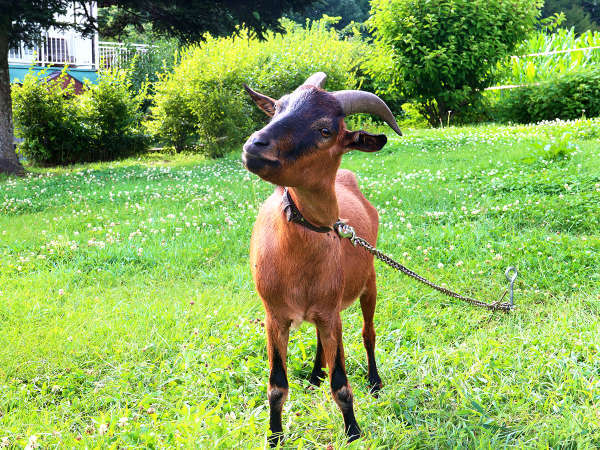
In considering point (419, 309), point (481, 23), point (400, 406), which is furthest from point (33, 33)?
point (481, 23)

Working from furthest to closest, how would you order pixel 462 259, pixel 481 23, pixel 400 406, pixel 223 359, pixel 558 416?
1. pixel 481 23
2. pixel 462 259
3. pixel 223 359
4. pixel 400 406
5. pixel 558 416

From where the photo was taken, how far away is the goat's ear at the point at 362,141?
2244mm

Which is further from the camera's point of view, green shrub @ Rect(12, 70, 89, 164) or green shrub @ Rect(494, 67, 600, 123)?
green shrub @ Rect(494, 67, 600, 123)

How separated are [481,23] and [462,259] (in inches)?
552

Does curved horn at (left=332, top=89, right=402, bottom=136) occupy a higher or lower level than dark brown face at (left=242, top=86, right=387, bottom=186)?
higher

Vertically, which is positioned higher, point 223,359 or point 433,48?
point 433,48

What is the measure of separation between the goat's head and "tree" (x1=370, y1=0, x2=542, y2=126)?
15.6 m

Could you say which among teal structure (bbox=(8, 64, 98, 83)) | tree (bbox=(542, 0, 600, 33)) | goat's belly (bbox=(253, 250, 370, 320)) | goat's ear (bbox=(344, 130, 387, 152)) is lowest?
goat's belly (bbox=(253, 250, 370, 320))

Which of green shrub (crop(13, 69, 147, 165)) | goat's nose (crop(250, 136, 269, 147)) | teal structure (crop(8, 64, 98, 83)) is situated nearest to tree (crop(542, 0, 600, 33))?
teal structure (crop(8, 64, 98, 83))

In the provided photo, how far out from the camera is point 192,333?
13.2 feet

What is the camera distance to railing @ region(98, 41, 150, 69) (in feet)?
78.7

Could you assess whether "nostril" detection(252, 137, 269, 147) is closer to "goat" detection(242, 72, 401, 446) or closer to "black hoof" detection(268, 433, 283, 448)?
"goat" detection(242, 72, 401, 446)

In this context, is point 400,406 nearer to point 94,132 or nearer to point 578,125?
point 578,125

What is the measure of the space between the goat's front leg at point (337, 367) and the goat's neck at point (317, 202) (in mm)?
547
